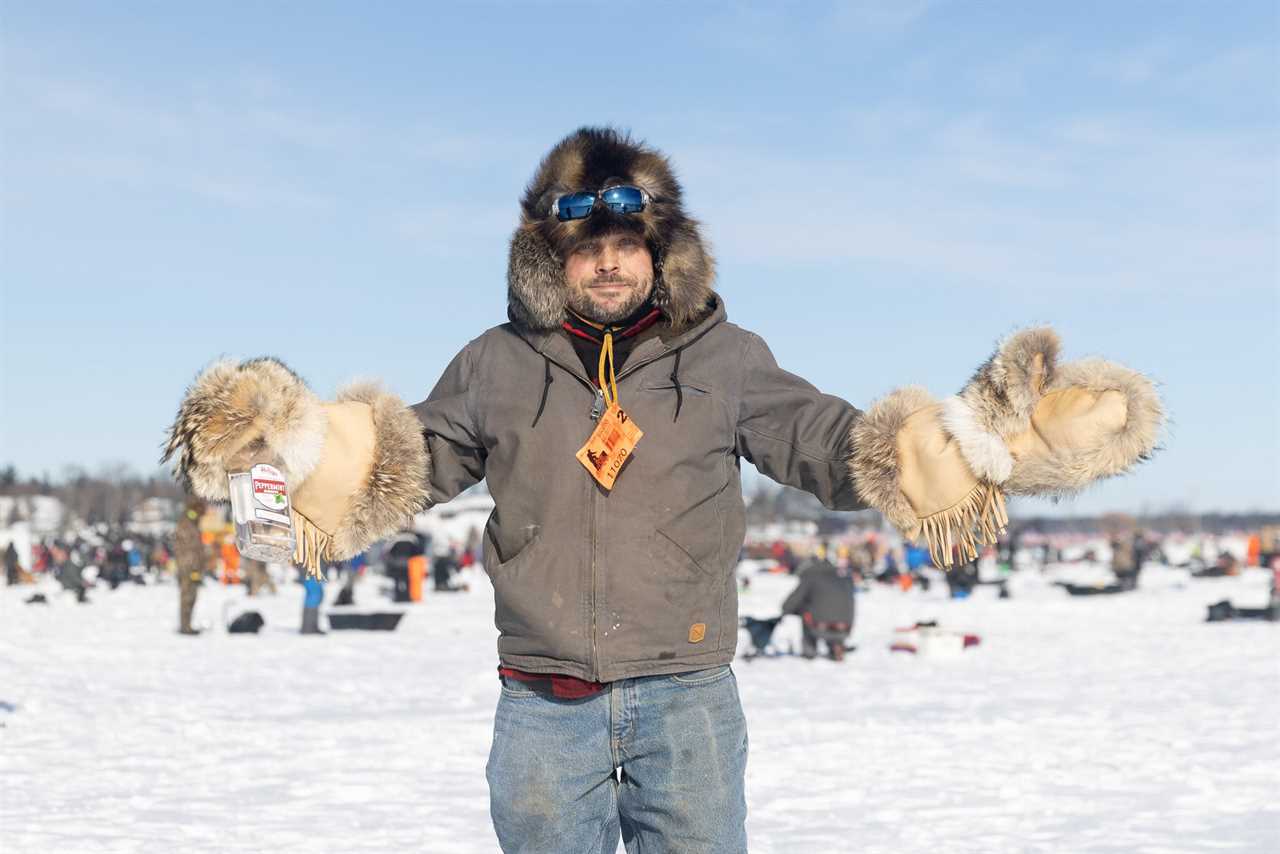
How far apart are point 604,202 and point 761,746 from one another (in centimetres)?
614

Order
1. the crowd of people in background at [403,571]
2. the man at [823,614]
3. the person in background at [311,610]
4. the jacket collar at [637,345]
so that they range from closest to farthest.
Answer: the jacket collar at [637,345] < the man at [823,614] < the crowd of people in background at [403,571] < the person in background at [311,610]

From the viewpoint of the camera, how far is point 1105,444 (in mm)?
2703

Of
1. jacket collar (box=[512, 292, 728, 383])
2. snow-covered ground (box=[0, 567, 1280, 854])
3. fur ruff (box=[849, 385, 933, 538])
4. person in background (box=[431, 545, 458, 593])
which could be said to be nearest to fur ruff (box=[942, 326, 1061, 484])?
fur ruff (box=[849, 385, 933, 538])

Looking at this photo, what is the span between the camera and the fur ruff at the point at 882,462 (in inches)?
113

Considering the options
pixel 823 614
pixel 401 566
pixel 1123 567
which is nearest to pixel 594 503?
pixel 823 614

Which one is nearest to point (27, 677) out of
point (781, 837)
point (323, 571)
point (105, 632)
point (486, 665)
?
point (486, 665)

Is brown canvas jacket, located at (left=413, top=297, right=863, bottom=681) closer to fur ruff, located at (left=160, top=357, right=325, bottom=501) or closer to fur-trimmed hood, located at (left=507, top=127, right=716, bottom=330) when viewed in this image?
fur-trimmed hood, located at (left=507, top=127, right=716, bottom=330)

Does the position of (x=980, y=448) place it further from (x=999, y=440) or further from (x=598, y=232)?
(x=598, y=232)

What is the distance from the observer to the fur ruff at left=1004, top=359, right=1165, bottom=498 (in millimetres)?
2703

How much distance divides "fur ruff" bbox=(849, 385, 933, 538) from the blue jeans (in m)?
0.52

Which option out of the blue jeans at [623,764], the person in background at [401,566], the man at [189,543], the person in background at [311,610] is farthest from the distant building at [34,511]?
the blue jeans at [623,764]

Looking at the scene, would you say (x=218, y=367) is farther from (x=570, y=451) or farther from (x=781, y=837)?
(x=781, y=837)

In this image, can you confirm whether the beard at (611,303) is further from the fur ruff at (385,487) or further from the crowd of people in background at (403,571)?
the crowd of people in background at (403,571)

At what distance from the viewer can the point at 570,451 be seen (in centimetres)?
284
